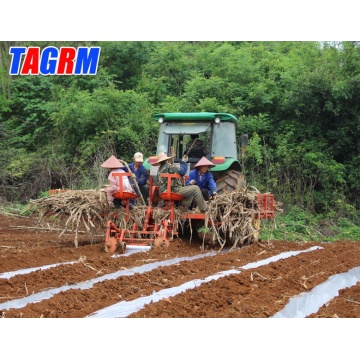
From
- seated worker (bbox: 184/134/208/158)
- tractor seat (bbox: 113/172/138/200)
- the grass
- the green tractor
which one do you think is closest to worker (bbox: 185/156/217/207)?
the green tractor

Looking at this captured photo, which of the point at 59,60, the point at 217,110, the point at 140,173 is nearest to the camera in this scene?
the point at 59,60

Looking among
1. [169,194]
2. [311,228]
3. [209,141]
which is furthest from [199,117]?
[311,228]

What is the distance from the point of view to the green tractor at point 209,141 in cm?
1130

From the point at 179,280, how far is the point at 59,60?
5.10 meters

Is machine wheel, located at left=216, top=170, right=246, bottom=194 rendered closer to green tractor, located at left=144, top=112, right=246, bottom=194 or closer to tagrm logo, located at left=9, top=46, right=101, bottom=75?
green tractor, located at left=144, top=112, right=246, bottom=194

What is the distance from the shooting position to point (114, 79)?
21.2 meters

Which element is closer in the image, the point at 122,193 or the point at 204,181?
the point at 122,193

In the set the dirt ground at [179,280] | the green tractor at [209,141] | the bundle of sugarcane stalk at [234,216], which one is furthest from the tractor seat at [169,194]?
the green tractor at [209,141]

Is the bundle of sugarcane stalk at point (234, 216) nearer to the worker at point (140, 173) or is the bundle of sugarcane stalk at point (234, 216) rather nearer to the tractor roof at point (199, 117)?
the worker at point (140, 173)

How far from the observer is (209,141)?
1156cm

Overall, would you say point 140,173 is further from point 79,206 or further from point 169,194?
point 79,206

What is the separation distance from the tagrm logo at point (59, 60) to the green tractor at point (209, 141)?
5.53 ft

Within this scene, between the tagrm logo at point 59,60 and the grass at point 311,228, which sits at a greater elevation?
the tagrm logo at point 59,60

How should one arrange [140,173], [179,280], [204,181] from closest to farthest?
[179,280] → [204,181] → [140,173]
